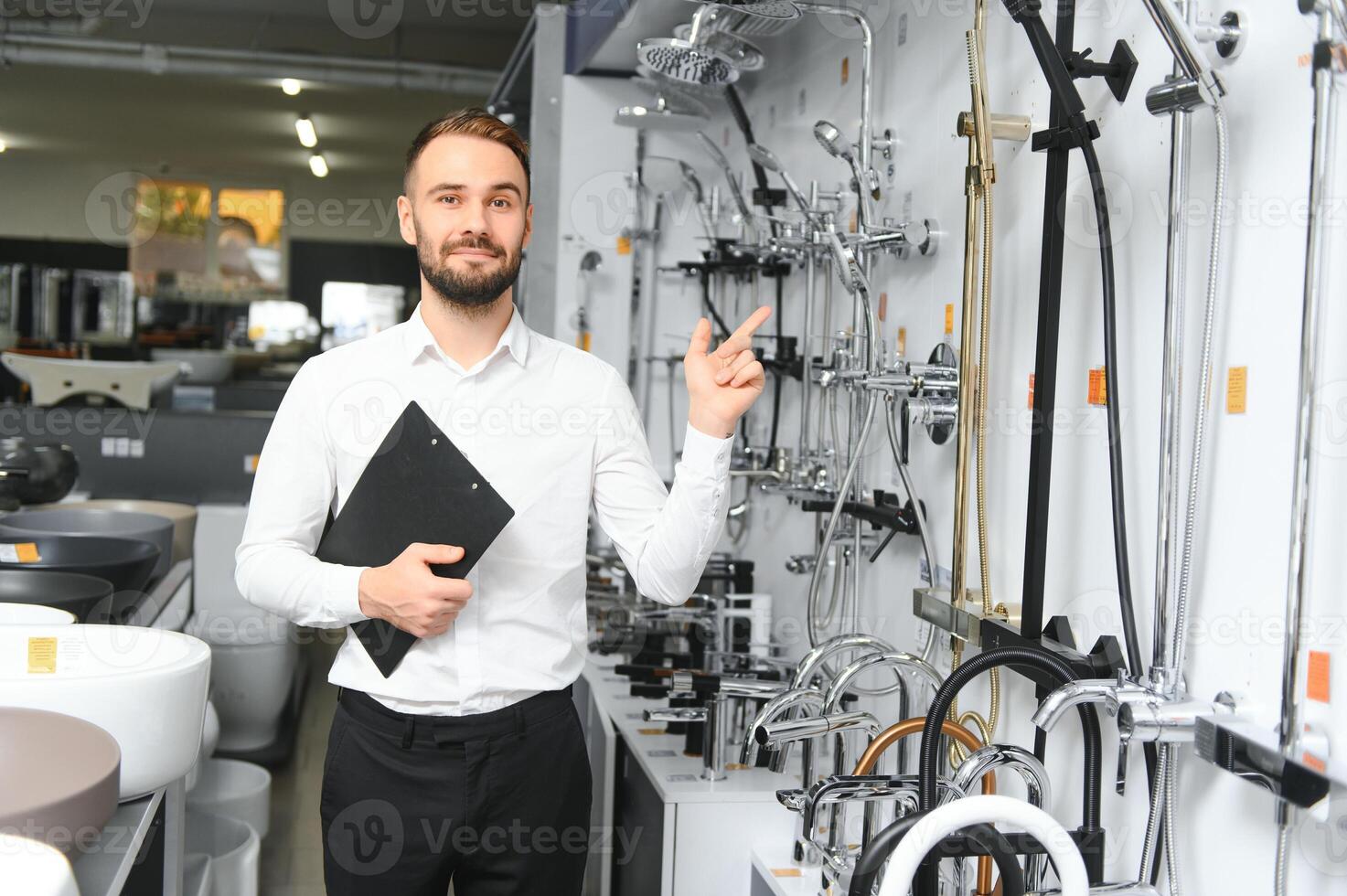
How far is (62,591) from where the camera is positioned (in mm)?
2029

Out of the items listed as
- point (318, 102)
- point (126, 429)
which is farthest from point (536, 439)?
point (318, 102)

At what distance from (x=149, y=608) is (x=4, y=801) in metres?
1.34

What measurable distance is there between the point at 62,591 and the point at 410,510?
2.73ft

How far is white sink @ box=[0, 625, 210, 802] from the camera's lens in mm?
1459

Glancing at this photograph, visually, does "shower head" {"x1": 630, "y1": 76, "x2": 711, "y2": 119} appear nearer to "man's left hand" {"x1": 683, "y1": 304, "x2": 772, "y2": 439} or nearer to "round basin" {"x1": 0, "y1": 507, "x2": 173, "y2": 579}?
"round basin" {"x1": 0, "y1": 507, "x2": 173, "y2": 579}

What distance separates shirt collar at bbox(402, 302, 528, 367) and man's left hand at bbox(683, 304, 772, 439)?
367 millimetres

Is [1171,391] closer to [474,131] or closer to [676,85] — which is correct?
[474,131]

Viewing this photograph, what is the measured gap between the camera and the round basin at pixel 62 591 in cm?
196

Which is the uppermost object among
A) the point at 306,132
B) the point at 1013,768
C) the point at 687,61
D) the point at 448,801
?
the point at 306,132

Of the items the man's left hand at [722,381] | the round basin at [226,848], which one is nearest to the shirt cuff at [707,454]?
the man's left hand at [722,381]

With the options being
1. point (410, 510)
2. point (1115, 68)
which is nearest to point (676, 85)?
point (1115, 68)

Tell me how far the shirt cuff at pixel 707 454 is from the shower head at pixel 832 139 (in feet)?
3.30

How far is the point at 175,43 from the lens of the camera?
26.8 ft

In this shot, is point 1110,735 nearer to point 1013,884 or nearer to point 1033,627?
point 1033,627
